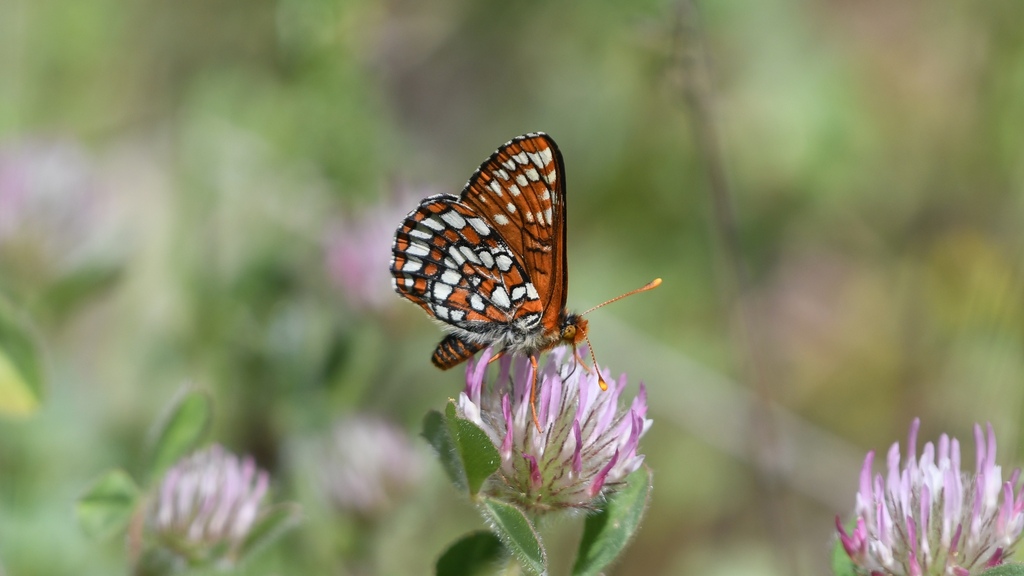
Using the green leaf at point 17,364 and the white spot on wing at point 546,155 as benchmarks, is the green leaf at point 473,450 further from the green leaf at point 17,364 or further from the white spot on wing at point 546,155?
the green leaf at point 17,364

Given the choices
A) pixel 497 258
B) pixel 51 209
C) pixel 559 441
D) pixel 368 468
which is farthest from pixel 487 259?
pixel 51 209

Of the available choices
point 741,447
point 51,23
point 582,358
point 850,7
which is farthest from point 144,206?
point 850,7

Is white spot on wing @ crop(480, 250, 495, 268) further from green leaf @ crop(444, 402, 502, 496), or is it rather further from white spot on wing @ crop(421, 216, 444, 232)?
green leaf @ crop(444, 402, 502, 496)

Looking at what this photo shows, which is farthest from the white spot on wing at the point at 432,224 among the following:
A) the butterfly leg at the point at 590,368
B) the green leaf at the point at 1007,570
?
the green leaf at the point at 1007,570

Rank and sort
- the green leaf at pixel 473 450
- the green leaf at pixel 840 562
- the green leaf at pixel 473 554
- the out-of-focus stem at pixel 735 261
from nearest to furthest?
the green leaf at pixel 473 450
the green leaf at pixel 840 562
the green leaf at pixel 473 554
the out-of-focus stem at pixel 735 261

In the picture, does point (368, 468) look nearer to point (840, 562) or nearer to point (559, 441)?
point (559, 441)

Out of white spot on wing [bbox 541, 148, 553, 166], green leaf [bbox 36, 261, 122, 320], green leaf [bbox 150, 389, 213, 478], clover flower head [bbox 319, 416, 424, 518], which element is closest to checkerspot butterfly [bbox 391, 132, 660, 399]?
white spot on wing [bbox 541, 148, 553, 166]
